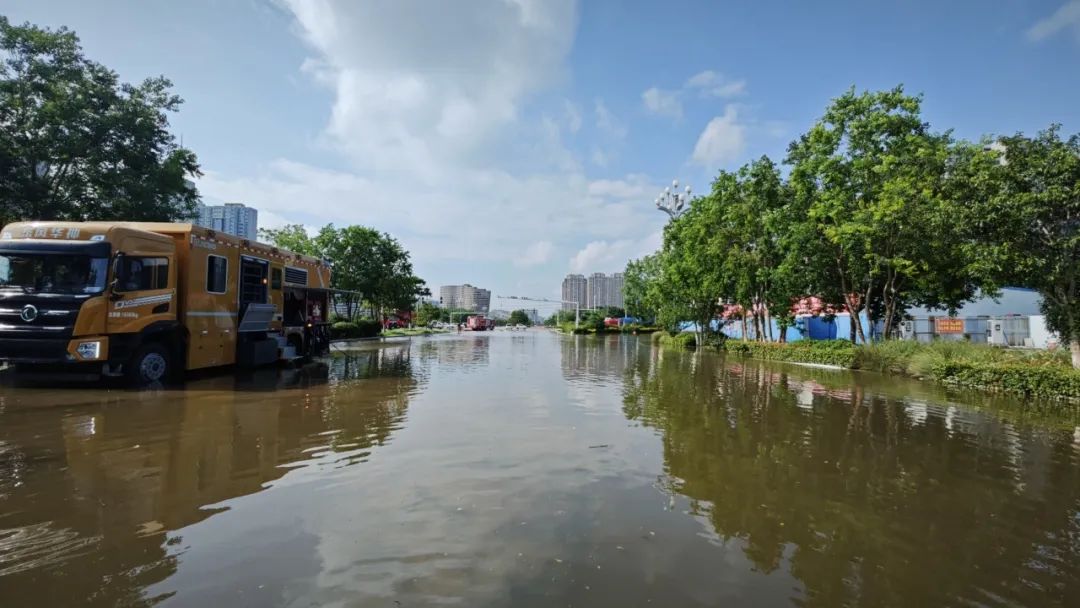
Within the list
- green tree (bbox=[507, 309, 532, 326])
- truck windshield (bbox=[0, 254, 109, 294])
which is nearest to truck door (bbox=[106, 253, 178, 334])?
truck windshield (bbox=[0, 254, 109, 294])

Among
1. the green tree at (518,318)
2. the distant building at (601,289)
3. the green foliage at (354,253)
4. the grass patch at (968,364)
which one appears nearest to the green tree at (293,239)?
the green foliage at (354,253)

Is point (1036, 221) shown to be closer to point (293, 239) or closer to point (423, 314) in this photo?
point (293, 239)

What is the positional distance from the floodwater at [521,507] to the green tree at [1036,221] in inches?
259

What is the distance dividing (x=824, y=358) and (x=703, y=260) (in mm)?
11260

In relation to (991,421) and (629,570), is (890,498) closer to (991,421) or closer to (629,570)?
(629,570)

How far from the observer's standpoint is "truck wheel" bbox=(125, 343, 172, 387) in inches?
463

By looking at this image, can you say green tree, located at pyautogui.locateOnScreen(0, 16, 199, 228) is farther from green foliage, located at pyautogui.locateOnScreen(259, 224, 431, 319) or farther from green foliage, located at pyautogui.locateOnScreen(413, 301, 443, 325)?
green foliage, located at pyautogui.locateOnScreen(413, 301, 443, 325)

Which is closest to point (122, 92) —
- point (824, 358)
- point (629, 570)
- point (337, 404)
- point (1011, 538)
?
point (337, 404)

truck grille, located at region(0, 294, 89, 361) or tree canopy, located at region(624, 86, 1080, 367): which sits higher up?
tree canopy, located at region(624, 86, 1080, 367)

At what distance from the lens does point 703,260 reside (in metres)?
32.4

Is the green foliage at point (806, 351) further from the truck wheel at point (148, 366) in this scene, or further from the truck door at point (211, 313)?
the truck wheel at point (148, 366)

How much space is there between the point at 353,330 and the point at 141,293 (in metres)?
28.4

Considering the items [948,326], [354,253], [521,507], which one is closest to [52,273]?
[521,507]

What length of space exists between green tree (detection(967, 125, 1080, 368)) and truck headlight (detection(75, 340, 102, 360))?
72.3 ft
